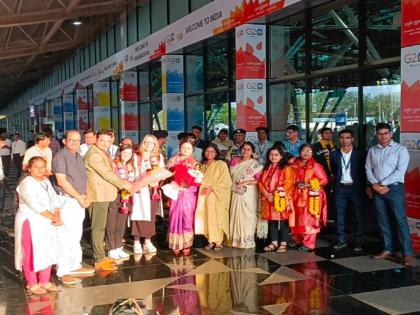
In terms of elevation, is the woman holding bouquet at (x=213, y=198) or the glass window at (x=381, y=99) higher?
the glass window at (x=381, y=99)

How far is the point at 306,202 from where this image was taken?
593cm

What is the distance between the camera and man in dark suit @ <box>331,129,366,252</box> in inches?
235

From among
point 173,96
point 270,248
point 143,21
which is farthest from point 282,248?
point 143,21

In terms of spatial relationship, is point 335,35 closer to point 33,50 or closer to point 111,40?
point 111,40

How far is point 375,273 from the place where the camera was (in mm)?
5137

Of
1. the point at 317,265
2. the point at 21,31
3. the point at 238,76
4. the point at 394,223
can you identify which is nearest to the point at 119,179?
the point at 317,265

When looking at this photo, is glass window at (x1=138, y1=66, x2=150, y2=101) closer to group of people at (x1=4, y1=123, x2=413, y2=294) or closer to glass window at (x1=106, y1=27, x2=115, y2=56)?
glass window at (x1=106, y1=27, x2=115, y2=56)

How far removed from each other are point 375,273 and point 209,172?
217 centimetres

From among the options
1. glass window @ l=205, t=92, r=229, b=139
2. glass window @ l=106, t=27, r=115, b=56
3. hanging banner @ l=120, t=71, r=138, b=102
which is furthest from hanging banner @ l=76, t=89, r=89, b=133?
glass window @ l=205, t=92, r=229, b=139

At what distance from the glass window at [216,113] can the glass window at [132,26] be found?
4.61 meters

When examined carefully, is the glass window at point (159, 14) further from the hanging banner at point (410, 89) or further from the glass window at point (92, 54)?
the hanging banner at point (410, 89)

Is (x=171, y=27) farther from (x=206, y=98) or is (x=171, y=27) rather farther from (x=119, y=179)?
(x=119, y=179)

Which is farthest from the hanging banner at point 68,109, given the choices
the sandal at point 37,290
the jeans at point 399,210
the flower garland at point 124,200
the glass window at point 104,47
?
the jeans at point 399,210

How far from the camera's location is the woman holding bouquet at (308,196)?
19.3ft
